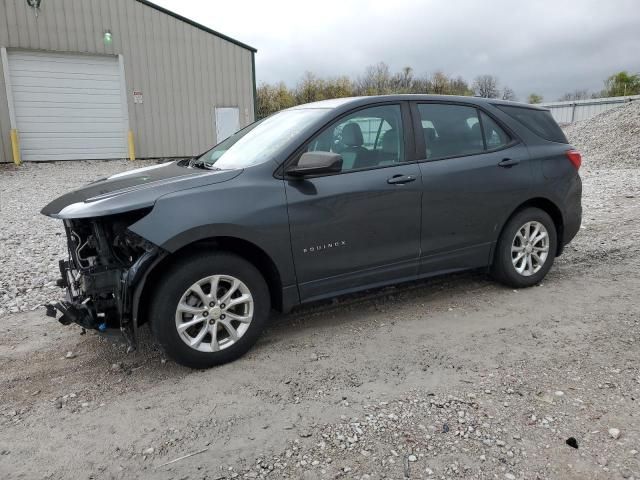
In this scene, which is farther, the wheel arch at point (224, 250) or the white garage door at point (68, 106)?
the white garage door at point (68, 106)

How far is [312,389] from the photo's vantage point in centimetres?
313

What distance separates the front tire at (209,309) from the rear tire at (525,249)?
7.56ft

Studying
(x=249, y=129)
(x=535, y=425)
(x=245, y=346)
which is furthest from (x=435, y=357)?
(x=249, y=129)

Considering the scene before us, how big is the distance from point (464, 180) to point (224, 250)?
2.10 m

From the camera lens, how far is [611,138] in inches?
619

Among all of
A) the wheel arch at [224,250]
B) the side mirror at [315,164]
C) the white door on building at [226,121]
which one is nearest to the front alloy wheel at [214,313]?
the wheel arch at [224,250]

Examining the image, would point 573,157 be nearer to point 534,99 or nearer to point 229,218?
point 229,218

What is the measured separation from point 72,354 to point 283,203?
74.6 inches

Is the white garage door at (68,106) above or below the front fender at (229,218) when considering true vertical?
above

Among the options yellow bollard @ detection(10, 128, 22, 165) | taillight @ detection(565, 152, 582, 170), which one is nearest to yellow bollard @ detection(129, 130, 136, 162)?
yellow bollard @ detection(10, 128, 22, 165)

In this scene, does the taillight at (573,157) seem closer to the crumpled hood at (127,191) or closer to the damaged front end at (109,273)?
the crumpled hood at (127,191)

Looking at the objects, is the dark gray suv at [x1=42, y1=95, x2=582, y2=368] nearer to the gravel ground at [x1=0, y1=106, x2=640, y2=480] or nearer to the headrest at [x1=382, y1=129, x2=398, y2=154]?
the headrest at [x1=382, y1=129, x2=398, y2=154]

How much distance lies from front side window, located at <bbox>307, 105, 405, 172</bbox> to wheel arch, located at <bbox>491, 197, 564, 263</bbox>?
51.5 inches

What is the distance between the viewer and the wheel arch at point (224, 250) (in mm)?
3229
